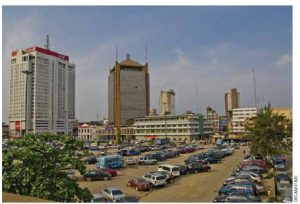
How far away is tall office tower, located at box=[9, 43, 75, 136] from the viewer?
93500 mm

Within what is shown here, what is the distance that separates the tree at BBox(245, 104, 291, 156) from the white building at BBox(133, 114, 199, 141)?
50.4 meters

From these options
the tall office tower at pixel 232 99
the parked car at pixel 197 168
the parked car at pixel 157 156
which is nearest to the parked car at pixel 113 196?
the parked car at pixel 197 168

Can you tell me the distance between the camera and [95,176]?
855 inches

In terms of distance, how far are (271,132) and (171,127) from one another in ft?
179

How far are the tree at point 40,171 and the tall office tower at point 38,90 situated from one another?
274 feet

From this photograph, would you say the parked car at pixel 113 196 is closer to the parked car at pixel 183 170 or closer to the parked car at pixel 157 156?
the parked car at pixel 183 170

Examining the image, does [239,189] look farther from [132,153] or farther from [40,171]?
[132,153]

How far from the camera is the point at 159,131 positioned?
7938 cm

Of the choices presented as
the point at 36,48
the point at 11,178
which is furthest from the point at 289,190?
Answer: the point at 36,48

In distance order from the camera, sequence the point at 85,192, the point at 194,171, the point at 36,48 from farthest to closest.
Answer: the point at 36,48 < the point at 194,171 < the point at 85,192

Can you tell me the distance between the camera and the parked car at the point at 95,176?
21.4m

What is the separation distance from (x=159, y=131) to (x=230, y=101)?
279ft

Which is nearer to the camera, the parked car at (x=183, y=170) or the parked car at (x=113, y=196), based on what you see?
the parked car at (x=113, y=196)

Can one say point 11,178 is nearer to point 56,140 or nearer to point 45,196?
point 45,196
